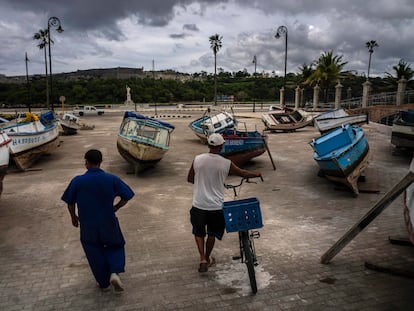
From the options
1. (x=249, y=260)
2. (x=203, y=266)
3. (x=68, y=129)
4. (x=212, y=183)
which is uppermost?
(x=212, y=183)

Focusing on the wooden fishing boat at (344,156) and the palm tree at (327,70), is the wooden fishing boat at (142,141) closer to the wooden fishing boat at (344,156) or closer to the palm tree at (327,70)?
the wooden fishing boat at (344,156)

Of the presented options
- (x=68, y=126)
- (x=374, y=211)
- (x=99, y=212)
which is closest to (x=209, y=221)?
(x=99, y=212)

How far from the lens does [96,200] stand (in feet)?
13.6

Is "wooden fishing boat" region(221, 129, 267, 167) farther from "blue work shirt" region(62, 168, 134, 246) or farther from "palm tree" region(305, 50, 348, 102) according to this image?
"palm tree" region(305, 50, 348, 102)

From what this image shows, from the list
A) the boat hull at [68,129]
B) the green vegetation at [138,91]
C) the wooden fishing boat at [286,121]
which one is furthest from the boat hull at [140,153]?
the green vegetation at [138,91]

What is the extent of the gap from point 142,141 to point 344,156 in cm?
624

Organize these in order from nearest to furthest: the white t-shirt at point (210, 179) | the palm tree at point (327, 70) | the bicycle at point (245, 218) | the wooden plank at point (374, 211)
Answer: the bicycle at point (245, 218) < the wooden plank at point (374, 211) < the white t-shirt at point (210, 179) < the palm tree at point (327, 70)

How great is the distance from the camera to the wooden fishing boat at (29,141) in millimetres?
12453

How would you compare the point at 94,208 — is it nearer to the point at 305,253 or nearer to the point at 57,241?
the point at 57,241

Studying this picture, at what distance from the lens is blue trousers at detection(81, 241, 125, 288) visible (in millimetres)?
4332

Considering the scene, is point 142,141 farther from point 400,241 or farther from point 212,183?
point 400,241

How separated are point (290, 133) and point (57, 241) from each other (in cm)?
1889

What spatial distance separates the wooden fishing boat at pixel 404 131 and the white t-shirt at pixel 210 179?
1062cm

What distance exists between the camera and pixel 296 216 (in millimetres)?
7609
